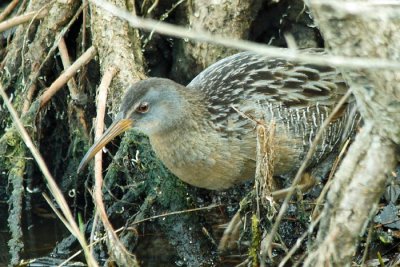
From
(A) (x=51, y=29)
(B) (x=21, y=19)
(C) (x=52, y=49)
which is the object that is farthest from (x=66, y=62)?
(B) (x=21, y=19)

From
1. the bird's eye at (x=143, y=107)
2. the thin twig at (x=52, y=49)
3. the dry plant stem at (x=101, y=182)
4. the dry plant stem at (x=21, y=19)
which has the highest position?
the dry plant stem at (x=21, y=19)

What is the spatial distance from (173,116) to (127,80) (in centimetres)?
68

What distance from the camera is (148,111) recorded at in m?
5.07

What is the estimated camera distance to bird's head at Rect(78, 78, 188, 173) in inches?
196

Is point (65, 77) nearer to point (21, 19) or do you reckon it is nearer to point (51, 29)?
point (51, 29)

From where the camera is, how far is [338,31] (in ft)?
10.5

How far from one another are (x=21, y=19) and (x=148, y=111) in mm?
1614

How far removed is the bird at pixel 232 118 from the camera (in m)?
5.07

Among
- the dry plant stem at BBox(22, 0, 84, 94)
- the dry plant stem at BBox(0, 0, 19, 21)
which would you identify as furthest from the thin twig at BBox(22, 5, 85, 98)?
the dry plant stem at BBox(0, 0, 19, 21)

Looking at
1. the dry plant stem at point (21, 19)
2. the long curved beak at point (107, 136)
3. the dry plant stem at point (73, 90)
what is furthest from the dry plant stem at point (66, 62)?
the long curved beak at point (107, 136)

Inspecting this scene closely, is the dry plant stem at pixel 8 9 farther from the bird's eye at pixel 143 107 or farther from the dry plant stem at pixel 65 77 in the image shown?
the bird's eye at pixel 143 107

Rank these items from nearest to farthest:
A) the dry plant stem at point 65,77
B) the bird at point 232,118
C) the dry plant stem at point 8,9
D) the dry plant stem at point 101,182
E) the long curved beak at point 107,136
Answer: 1. the dry plant stem at point 101,182
2. the long curved beak at point 107,136
3. the bird at point 232,118
4. the dry plant stem at point 65,77
5. the dry plant stem at point 8,9

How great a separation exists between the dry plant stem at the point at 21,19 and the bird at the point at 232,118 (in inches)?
57.9

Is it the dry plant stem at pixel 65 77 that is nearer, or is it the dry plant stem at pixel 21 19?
the dry plant stem at pixel 65 77
